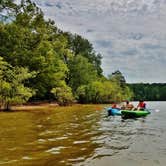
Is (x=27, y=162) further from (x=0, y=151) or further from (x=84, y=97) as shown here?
(x=84, y=97)

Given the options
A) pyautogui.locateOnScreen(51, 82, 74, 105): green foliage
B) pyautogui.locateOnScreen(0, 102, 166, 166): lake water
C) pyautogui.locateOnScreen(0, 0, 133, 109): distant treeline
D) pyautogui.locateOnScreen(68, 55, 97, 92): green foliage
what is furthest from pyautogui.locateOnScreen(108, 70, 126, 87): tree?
pyautogui.locateOnScreen(0, 102, 166, 166): lake water

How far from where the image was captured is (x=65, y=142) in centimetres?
1606

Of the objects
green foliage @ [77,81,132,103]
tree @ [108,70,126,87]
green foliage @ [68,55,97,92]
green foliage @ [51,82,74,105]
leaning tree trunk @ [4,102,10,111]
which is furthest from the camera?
tree @ [108,70,126,87]

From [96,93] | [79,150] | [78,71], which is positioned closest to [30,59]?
[78,71]

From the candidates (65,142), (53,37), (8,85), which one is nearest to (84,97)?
(53,37)

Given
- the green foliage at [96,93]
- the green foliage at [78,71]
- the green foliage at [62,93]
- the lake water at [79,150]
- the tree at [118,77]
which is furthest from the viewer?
the tree at [118,77]

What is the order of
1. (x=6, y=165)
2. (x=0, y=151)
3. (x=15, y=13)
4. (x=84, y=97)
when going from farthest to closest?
1. (x=84, y=97)
2. (x=15, y=13)
3. (x=0, y=151)
4. (x=6, y=165)

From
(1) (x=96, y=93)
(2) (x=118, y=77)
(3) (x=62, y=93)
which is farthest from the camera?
(2) (x=118, y=77)

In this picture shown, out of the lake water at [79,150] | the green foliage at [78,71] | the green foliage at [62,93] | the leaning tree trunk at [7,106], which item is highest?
the green foliage at [78,71]

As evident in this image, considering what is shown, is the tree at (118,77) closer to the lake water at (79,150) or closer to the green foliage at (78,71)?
the green foliage at (78,71)

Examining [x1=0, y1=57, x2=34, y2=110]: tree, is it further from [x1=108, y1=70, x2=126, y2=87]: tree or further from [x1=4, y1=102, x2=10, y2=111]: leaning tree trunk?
[x1=108, y1=70, x2=126, y2=87]: tree

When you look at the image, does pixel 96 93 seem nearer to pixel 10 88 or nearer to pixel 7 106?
pixel 7 106

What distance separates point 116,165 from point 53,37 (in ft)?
175

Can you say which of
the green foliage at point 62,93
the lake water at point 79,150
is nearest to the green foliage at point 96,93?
the green foliage at point 62,93
